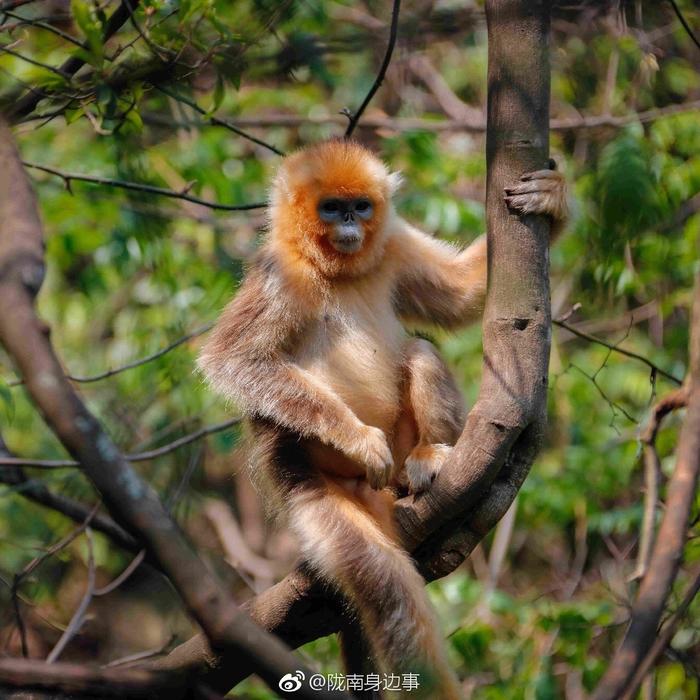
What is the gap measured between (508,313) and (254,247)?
3502 millimetres

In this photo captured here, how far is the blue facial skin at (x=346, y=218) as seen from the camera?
4406 mm

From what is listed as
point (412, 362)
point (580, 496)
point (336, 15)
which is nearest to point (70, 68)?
point (412, 362)

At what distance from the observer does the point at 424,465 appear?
3916 millimetres

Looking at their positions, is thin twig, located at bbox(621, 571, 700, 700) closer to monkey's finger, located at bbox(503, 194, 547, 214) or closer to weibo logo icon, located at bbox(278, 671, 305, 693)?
weibo logo icon, located at bbox(278, 671, 305, 693)

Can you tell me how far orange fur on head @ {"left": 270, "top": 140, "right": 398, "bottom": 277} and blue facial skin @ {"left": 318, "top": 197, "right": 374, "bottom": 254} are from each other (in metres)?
0.02

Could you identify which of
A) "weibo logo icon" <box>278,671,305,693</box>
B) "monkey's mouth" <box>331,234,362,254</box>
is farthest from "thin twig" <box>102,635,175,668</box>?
"weibo logo icon" <box>278,671,305,693</box>

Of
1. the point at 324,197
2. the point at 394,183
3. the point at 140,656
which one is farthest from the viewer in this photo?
the point at 394,183

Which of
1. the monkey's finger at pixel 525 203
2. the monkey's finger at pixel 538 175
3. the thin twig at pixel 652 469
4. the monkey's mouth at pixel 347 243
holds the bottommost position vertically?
the thin twig at pixel 652 469

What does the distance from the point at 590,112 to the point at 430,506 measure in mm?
5761

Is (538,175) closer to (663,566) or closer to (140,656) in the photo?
(663,566)

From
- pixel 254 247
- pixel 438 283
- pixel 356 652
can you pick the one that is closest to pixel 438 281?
pixel 438 283

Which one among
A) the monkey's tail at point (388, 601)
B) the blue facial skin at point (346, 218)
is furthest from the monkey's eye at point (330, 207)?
the monkey's tail at point (388, 601)

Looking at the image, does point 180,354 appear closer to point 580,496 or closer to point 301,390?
point 301,390

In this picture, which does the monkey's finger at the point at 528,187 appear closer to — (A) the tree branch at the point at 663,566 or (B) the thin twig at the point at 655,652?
(A) the tree branch at the point at 663,566
